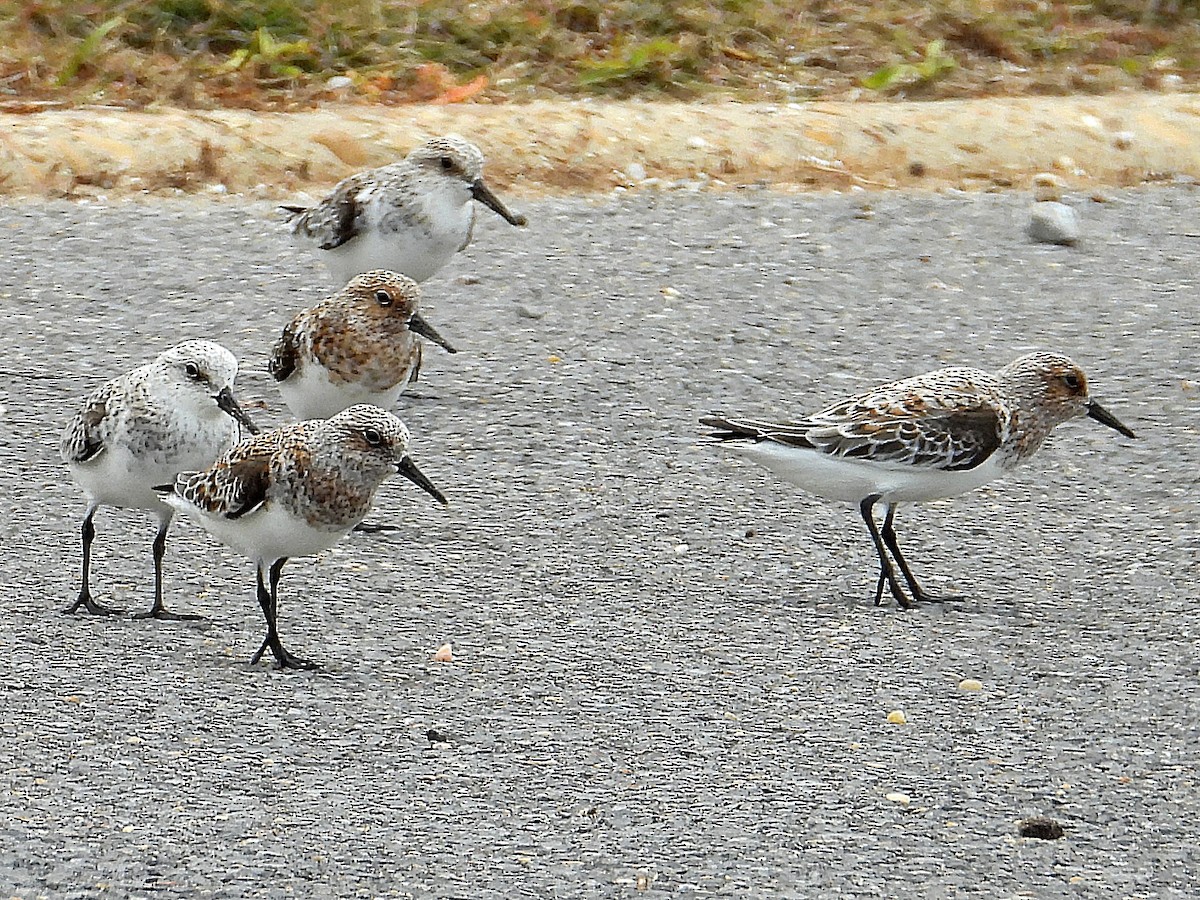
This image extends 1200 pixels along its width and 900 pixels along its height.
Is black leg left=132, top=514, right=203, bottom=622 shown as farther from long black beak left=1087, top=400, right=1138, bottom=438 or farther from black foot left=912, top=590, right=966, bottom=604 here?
long black beak left=1087, top=400, right=1138, bottom=438

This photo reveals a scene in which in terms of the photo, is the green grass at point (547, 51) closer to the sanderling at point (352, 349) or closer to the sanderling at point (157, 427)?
the sanderling at point (352, 349)

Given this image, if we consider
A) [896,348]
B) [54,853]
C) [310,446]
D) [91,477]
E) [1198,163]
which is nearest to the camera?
[54,853]

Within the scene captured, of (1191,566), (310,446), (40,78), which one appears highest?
(310,446)

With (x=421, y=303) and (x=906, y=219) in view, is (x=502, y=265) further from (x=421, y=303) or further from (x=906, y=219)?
(x=906, y=219)

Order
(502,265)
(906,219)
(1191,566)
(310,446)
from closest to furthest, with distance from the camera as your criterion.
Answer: (310,446) → (1191,566) → (502,265) → (906,219)

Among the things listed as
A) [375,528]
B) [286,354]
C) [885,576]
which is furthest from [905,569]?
[286,354]

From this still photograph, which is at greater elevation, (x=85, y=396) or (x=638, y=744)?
(x=638, y=744)

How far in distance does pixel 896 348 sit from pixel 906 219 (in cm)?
192

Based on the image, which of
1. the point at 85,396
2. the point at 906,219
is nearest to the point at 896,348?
the point at 906,219

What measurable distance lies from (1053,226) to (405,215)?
145 inches

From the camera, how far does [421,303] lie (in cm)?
918

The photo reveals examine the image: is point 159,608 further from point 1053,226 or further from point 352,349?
point 1053,226

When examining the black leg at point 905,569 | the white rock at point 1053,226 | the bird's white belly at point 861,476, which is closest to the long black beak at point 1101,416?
the bird's white belly at point 861,476

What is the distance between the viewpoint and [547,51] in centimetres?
1260
